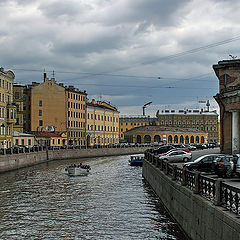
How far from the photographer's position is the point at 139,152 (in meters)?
100

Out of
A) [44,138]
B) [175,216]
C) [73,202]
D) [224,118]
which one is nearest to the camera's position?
[175,216]

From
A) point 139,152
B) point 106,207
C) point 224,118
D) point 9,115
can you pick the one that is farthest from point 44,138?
point 106,207

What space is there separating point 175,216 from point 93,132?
8603 centimetres

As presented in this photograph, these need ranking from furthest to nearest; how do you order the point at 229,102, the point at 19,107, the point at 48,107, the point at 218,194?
the point at 48,107 < the point at 19,107 < the point at 229,102 < the point at 218,194

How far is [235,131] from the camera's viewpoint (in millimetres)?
40188

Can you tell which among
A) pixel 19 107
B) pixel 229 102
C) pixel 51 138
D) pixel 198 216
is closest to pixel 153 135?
pixel 51 138

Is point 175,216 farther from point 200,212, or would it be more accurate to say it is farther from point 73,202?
point 73,202

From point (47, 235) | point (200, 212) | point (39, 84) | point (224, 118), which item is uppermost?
point (39, 84)

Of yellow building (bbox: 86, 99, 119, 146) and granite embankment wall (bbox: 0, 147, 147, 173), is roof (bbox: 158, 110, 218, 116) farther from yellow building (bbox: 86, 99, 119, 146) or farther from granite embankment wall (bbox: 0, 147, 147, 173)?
granite embankment wall (bbox: 0, 147, 147, 173)

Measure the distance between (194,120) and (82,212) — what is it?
14853 cm

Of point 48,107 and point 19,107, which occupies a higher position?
point 48,107

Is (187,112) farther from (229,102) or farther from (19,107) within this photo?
(229,102)

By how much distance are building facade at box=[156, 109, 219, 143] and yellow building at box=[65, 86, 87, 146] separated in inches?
2820

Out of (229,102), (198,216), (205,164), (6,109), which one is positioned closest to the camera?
(198,216)
